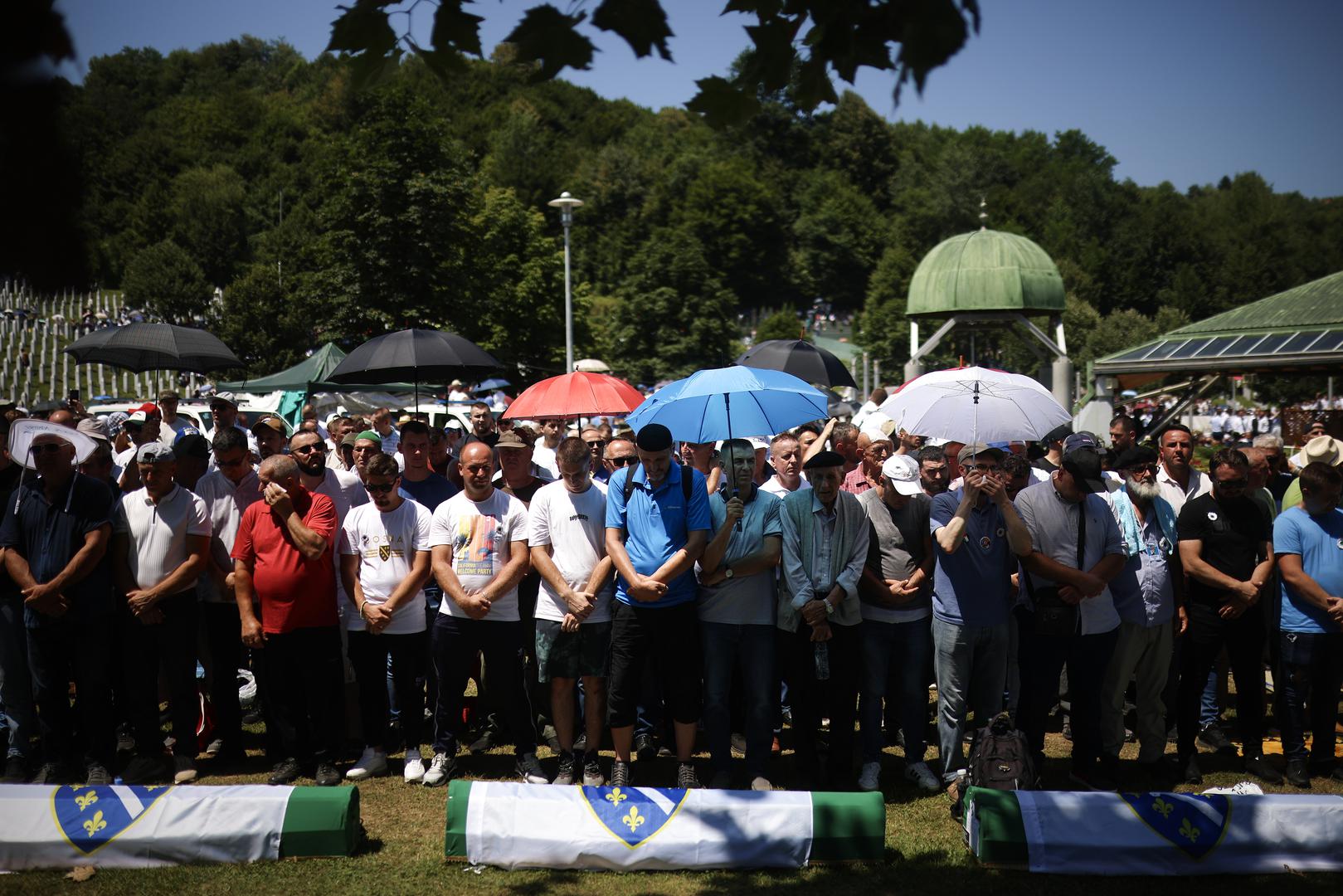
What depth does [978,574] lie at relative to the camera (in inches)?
249

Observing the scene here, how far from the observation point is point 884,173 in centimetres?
11425

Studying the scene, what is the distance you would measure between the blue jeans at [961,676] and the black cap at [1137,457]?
137 centimetres

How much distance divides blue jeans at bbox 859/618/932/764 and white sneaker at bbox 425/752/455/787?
2.65 m

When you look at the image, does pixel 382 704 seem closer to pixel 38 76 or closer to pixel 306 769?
pixel 306 769

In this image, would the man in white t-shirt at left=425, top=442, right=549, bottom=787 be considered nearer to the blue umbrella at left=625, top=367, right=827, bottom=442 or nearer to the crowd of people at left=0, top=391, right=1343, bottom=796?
the crowd of people at left=0, top=391, right=1343, bottom=796

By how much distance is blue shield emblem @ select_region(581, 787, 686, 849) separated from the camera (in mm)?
5285

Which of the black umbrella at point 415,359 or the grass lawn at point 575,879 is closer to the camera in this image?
the grass lawn at point 575,879

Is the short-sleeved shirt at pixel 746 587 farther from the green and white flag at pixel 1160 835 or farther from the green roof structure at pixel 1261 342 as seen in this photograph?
the green roof structure at pixel 1261 342

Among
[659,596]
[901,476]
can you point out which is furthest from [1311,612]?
[659,596]

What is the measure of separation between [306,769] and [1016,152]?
417 ft

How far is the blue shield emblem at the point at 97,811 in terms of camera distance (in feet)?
17.4

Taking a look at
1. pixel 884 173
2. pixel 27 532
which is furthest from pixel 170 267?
pixel 884 173

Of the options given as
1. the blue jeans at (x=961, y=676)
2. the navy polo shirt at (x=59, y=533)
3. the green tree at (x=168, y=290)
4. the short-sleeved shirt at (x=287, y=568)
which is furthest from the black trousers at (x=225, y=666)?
the green tree at (x=168, y=290)

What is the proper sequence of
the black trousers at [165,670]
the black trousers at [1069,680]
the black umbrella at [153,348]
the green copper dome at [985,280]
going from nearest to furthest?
1. the black trousers at [1069,680]
2. the black trousers at [165,670]
3. the black umbrella at [153,348]
4. the green copper dome at [985,280]
